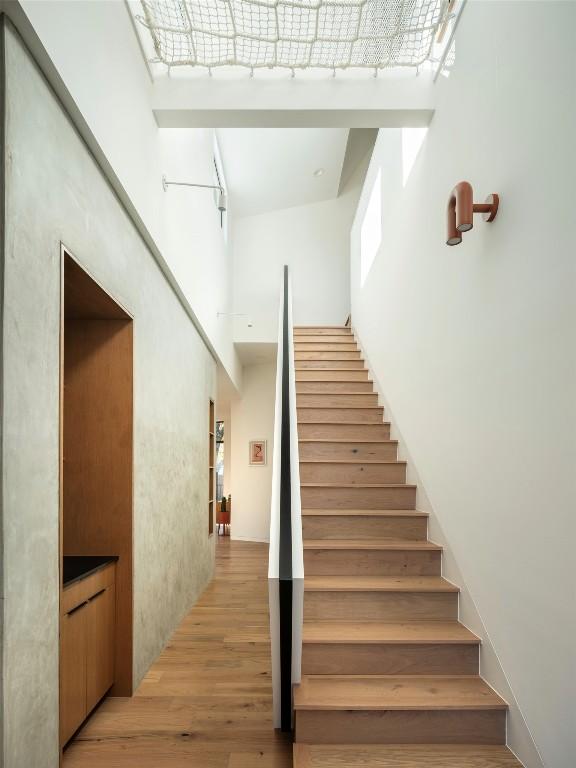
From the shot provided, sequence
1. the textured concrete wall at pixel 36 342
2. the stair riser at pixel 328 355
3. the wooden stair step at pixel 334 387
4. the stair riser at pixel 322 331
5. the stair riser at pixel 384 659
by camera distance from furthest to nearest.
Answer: the stair riser at pixel 322 331
the stair riser at pixel 328 355
the wooden stair step at pixel 334 387
the stair riser at pixel 384 659
the textured concrete wall at pixel 36 342

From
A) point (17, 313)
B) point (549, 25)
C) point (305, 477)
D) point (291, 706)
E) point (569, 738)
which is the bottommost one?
point (291, 706)

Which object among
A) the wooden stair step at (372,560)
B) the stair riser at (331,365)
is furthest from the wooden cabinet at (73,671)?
the stair riser at (331,365)

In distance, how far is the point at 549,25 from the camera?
6.40 feet

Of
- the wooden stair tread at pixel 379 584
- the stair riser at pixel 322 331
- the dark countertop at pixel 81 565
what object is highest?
the stair riser at pixel 322 331

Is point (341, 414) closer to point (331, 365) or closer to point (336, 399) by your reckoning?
point (336, 399)

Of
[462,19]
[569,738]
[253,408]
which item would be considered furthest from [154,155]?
[253,408]

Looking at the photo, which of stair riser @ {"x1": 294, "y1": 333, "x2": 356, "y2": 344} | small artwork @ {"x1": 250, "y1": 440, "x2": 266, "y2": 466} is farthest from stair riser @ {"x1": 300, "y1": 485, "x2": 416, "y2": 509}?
small artwork @ {"x1": 250, "y1": 440, "x2": 266, "y2": 466}

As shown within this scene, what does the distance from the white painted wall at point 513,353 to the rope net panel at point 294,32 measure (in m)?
0.33

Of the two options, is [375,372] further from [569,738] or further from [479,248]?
[569,738]

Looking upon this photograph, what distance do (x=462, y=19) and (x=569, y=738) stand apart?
3.30 m

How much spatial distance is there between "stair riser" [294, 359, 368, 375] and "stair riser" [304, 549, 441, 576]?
3.05m

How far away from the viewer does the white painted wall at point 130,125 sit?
1.96m

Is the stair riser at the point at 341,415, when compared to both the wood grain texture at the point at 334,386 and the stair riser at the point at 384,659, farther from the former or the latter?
the stair riser at the point at 384,659

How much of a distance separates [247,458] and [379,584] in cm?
645
